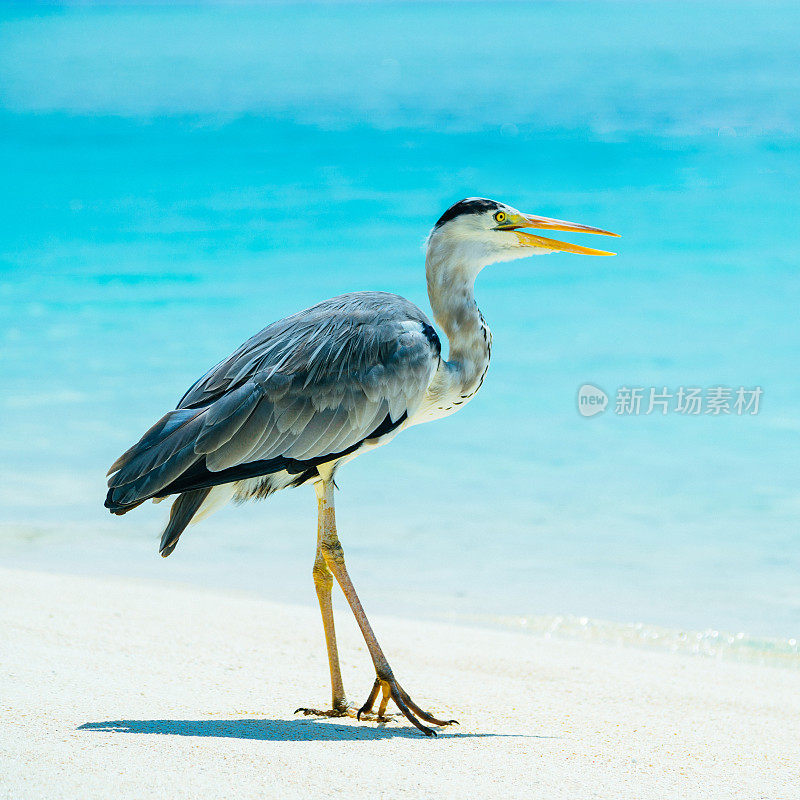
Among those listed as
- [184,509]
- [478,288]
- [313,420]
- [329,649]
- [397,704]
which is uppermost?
[478,288]

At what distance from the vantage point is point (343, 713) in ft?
13.1

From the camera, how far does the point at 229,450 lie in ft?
12.5

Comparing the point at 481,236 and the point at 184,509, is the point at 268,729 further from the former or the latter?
the point at 481,236

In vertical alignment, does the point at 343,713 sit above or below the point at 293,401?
below

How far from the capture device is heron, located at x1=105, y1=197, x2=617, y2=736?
3754 mm

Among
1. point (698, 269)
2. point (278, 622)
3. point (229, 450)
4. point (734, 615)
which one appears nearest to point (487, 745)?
point (229, 450)

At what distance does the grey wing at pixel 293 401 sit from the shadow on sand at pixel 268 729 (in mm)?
724

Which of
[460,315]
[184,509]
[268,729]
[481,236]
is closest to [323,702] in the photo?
[268,729]

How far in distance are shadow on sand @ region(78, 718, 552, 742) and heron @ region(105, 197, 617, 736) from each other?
14 cm

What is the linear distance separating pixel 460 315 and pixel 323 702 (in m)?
1.67

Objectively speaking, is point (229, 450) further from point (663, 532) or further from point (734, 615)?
point (663, 532)

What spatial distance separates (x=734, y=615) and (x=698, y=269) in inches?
423

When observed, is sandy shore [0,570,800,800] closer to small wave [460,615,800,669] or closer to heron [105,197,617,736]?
small wave [460,615,800,669]

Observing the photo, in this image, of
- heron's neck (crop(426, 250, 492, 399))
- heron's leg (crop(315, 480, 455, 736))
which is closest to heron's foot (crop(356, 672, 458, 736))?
heron's leg (crop(315, 480, 455, 736))
